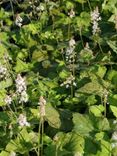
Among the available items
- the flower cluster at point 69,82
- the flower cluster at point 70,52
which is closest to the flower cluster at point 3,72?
the flower cluster at point 69,82

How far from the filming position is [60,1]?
7.58m

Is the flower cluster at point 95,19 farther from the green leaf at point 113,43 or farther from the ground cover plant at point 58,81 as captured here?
the green leaf at point 113,43

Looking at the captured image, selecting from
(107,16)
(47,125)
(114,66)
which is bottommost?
(47,125)

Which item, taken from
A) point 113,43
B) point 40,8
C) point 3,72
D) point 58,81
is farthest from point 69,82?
point 40,8

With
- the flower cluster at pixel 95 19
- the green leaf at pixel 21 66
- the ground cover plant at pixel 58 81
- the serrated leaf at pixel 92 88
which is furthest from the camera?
the green leaf at pixel 21 66

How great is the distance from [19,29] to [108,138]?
332cm

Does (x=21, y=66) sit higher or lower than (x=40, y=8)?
lower

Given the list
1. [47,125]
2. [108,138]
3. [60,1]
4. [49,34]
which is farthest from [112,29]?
[108,138]

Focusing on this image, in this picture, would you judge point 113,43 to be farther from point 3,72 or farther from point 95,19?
point 3,72

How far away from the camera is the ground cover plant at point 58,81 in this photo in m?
4.45

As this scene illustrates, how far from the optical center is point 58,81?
5.68m

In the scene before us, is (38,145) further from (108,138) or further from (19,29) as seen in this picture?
(19,29)

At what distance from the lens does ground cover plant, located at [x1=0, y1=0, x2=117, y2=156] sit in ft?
14.6

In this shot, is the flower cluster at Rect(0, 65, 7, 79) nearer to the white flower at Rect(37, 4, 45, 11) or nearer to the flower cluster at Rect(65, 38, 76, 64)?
the flower cluster at Rect(65, 38, 76, 64)
